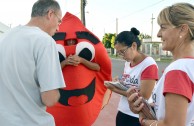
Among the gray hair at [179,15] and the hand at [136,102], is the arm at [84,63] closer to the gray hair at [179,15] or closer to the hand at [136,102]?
the hand at [136,102]

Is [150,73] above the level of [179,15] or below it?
below

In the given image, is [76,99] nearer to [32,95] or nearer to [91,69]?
[91,69]

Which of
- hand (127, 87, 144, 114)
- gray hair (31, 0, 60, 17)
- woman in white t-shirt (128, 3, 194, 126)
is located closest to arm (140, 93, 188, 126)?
woman in white t-shirt (128, 3, 194, 126)

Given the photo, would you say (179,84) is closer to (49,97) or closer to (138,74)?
(49,97)

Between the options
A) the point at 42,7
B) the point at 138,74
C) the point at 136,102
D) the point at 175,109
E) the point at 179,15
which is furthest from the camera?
the point at 138,74

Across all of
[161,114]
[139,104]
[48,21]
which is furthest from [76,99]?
[161,114]

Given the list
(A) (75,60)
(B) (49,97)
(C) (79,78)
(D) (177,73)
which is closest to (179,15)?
(D) (177,73)

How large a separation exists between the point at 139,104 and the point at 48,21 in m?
0.98

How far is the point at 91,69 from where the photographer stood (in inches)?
128

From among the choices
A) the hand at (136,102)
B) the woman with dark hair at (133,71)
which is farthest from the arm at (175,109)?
the woman with dark hair at (133,71)

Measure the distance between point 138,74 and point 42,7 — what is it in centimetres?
132

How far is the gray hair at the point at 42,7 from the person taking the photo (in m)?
2.22

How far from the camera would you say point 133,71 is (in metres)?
3.12

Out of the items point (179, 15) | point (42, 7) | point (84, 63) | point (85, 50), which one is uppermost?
point (42, 7)
